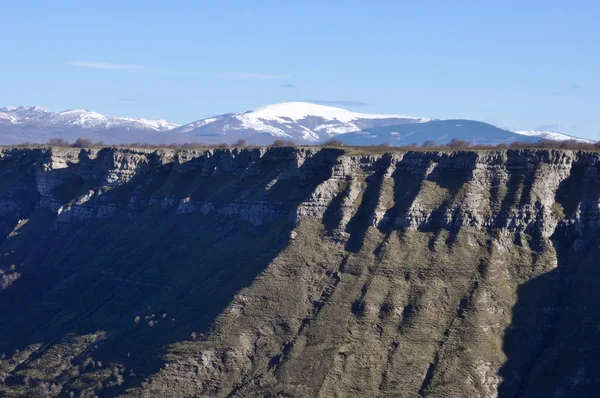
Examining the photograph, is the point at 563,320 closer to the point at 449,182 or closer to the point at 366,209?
the point at 449,182

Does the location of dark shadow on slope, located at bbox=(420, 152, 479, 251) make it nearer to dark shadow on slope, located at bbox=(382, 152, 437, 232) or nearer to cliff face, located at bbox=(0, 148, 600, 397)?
cliff face, located at bbox=(0, 148, 600, 397)

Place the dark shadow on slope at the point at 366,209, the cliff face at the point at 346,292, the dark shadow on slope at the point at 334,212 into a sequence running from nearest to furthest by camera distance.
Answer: the cliff face at the point at 346,292
the dark shadow on slope at the point at 366,209
the dark shadow on slope at the point at 334,212

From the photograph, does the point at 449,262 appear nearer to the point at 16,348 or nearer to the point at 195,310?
the point at 195,310

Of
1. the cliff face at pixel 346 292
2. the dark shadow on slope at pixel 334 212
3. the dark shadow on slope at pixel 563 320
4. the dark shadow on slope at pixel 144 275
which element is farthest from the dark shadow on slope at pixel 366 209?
the dark shadow on slope at pixel 563 320

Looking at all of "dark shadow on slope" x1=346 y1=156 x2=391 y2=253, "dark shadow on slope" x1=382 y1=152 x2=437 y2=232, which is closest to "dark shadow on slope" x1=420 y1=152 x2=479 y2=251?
"dark shadow on slope" x1=382 y1=152 x2=437 y2=232

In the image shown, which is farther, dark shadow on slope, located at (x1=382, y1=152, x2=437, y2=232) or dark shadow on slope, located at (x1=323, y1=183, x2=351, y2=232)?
dark shadow on slope, located at (x1=323, y1=183, x2=351, y2=232)

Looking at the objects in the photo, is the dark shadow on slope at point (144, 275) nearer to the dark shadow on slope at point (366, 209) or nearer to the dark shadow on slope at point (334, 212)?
the dark shadow on slope at point (334, 212)

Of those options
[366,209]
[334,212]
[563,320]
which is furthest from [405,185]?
[563,320]
